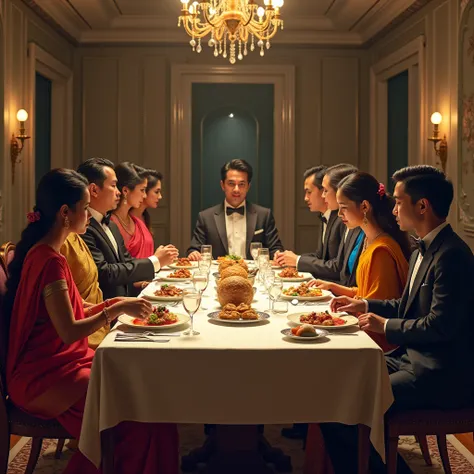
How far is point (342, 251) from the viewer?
3.78m

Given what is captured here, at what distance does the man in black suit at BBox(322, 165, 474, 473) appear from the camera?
2.19 metres

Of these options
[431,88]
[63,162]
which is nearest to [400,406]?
[431,88]

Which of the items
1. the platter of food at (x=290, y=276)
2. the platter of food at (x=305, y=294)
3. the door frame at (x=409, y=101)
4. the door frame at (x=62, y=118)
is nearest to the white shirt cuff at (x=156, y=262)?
the platter of food at (x=290, y=276)

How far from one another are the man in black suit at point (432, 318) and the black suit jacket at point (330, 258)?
144 centimetres

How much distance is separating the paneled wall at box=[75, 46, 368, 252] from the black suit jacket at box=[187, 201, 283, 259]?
6.20ft

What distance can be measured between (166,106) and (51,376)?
4.96 meters

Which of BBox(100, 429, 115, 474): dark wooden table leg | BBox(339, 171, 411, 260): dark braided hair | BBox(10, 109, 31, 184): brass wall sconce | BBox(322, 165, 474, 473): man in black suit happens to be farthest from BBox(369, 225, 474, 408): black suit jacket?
BBox(10, 109, 31, 184): brass wall sconce

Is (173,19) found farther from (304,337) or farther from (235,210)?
(304,337)

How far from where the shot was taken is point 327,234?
13.7ft

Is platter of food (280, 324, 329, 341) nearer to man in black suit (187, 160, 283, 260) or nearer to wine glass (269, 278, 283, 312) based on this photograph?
wine glass (269, 278, 283, 312)

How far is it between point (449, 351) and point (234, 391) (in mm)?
776

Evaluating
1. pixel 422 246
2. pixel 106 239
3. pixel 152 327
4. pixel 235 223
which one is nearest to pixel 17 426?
pixel 152 327

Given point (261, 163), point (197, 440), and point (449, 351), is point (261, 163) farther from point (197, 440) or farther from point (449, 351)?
point (449, 351)

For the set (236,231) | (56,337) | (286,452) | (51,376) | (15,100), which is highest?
(15,100)
